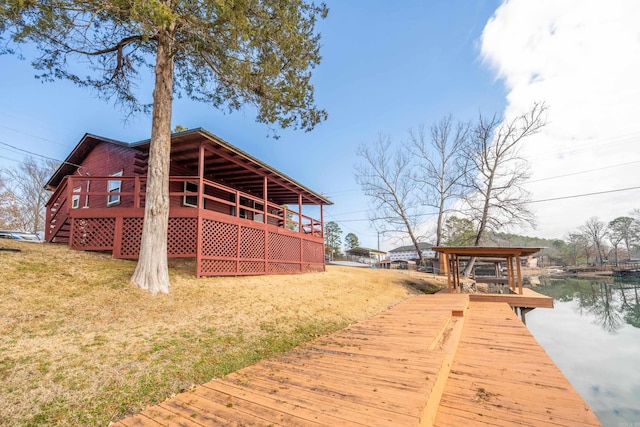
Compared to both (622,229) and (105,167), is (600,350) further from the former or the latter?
(622,229)

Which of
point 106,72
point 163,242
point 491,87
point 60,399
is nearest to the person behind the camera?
point 60,399

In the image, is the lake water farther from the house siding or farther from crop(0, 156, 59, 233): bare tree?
crop(0, 156, 59, 233): bare tree

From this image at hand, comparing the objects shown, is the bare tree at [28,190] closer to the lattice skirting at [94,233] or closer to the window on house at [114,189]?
the window on house at [114,189]

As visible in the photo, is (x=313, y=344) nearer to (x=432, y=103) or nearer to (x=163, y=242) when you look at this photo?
(x=163, y=242)

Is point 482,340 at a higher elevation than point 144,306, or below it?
below

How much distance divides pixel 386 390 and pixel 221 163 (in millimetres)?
10706

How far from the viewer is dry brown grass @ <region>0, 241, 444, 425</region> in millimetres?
2805

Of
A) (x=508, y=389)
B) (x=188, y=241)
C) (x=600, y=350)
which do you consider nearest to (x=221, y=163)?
(x=188, y=241)

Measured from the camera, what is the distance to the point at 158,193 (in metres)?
6.78

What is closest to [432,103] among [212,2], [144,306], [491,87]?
[491,87]

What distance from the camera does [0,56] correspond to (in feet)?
20.9

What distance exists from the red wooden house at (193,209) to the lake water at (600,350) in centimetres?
974

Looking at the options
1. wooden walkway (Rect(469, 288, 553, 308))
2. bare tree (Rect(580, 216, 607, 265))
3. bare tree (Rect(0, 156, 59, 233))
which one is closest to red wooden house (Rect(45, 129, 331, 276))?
wooden walkway (Rect(469, 288, 553, 308))

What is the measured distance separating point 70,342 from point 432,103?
20.3m
